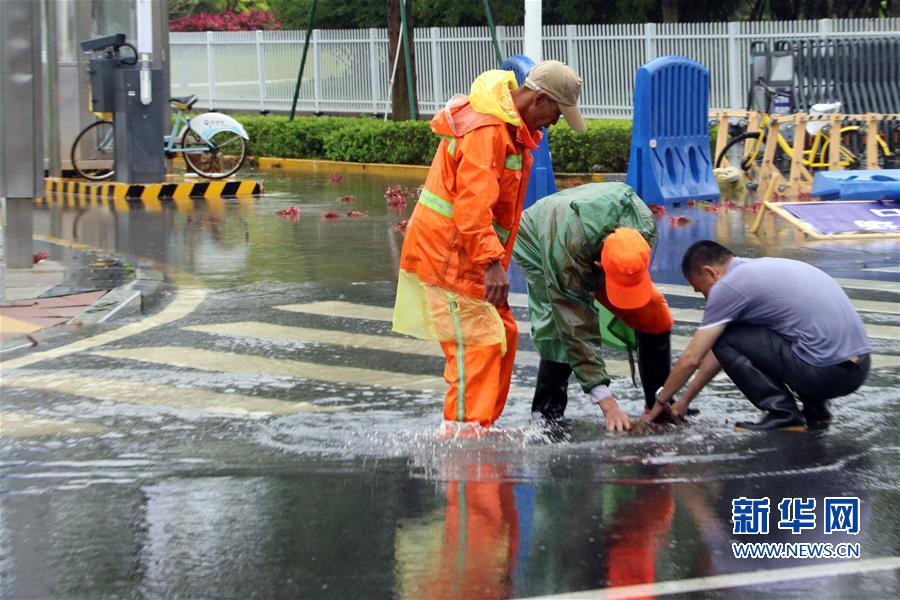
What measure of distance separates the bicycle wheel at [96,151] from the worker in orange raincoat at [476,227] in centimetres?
1313

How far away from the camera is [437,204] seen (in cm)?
602

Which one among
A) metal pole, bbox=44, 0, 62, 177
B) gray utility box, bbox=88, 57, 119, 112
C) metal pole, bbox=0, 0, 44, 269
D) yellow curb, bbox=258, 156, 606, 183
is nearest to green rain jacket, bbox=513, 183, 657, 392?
metal pole, bbox=0, 0, 44, 269

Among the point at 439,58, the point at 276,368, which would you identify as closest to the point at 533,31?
the point at 276,368

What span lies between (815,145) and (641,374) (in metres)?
11.4

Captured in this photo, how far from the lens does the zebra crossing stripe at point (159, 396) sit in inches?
275

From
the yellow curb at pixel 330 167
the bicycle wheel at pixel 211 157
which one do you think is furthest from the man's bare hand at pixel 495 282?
the yellow curb at pixel 330 167

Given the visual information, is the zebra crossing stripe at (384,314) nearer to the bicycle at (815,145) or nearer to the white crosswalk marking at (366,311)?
the white crosswalk marking at (366,311)

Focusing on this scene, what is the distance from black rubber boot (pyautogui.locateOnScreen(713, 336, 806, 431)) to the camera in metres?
6.27

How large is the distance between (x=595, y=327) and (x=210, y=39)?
93.4 feet

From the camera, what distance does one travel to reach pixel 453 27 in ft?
98.6

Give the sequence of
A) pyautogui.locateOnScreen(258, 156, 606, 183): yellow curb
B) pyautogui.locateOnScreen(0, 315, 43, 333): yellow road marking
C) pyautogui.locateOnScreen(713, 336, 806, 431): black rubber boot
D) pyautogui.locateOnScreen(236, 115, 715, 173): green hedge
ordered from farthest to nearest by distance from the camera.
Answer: pyautogui.locateOnScreen(258, 156, 606, 183): yellow curb
pyautogui.locateOnScreen(236, 115, 715, 173): green hedge
pyautogui.locateOnScreen(0, 315, 43, 333): yellow road marking
pyautogui.locateOnScreen(713, 336, 806, 431): black rubber boot

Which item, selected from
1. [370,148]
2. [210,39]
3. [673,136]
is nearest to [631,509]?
[673,136]

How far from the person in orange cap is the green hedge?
13.3m

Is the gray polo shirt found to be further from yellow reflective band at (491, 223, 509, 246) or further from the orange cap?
yellow reflective band at (491, 223, 509, 246)
